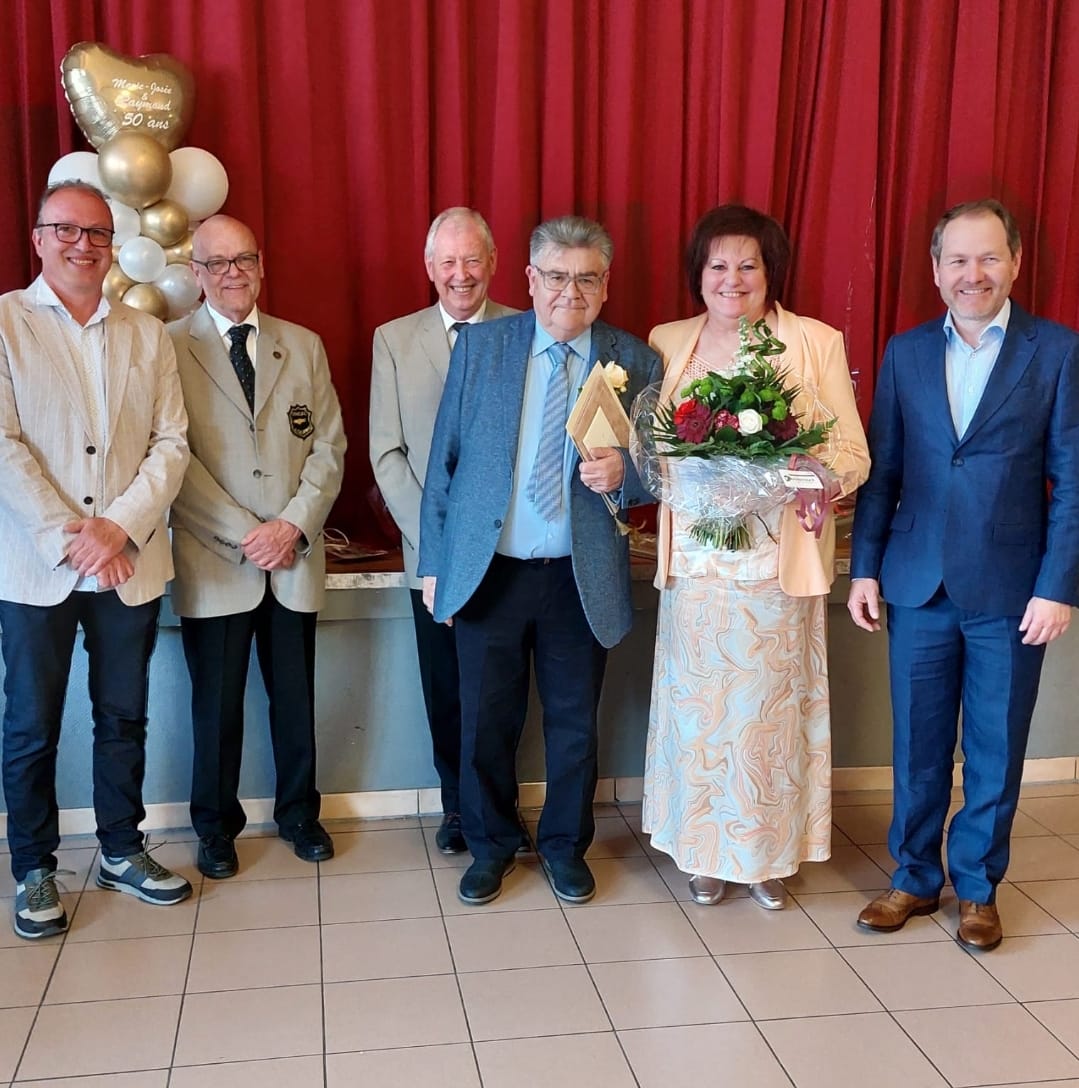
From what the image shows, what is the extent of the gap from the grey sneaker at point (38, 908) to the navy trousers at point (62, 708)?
3cm

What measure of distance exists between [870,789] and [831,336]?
1.72 metres

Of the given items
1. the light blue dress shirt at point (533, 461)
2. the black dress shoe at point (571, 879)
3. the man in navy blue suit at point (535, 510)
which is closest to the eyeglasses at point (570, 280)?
the man in navy blue suit at point (535, 510)

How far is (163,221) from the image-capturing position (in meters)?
3.19

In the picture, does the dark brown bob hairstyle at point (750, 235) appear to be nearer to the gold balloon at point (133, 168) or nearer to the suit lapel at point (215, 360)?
the suit lapel at point (215, 360)

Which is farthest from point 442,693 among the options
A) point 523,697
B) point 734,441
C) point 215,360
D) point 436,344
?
point 734,441

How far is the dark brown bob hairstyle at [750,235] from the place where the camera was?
9.06 feet

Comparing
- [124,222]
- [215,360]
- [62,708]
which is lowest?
[62,708]

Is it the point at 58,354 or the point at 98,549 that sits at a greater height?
the point at 58,354

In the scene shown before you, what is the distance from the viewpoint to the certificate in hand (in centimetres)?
→ 260

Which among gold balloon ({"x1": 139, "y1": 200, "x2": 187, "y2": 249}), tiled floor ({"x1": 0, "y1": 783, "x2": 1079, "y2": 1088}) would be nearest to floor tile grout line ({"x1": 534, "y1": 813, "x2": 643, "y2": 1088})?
tiled floor ({"x1": 0, "y1": 783, "x2": 1079, "y2": 1088})

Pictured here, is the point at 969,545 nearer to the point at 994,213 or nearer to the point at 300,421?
the point at 994,213

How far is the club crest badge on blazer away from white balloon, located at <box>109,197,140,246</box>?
695 millimetres

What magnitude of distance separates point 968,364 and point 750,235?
Answer: 0.60 metres

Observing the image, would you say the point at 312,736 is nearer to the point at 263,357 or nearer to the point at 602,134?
the point at 263,357
